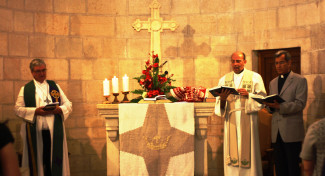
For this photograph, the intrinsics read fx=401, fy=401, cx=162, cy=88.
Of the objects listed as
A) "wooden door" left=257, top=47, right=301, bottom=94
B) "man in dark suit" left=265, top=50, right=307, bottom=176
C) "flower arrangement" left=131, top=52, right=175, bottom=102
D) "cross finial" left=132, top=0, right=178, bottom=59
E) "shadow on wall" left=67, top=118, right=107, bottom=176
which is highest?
"cross finial" left=132, top=0, right=178, bottom=59

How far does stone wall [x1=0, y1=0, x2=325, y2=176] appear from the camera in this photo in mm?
5934

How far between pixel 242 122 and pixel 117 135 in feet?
5.39

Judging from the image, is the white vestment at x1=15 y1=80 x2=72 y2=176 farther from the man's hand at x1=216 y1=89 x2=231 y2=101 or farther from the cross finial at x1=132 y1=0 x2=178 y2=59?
the man's hand at x1=216 y1=89 x2=231 y2=101

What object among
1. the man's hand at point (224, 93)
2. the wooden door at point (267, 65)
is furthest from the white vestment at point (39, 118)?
the wooden door at point (267, 65)

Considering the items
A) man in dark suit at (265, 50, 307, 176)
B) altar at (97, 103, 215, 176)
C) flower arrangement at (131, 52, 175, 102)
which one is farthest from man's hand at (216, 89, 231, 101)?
flower arrangement at (131, 52, 175, 102)

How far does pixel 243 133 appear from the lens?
5.25 metres

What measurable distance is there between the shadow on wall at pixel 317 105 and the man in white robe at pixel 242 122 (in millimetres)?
Answer: 869

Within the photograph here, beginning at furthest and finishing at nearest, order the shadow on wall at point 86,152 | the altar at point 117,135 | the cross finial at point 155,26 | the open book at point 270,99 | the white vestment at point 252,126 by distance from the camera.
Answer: the shadow on wall at point 86,152, the cross finial at point 155,26, the white vestment at point 252,126, the altar at point 117,135, the open book at point 270,99

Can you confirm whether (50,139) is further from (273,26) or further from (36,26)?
(273,26)

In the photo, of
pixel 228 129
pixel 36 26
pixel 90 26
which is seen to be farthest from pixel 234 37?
pixel 36 26

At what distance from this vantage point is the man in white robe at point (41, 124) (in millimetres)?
4949

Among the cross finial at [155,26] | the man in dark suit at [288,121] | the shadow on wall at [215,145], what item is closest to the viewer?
the man in dark suit at [288,121]

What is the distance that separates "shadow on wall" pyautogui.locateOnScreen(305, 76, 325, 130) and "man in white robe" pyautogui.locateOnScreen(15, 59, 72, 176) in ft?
11.0

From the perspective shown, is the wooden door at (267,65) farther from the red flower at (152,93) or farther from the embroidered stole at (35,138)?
the embroidered stole at (35,138)
